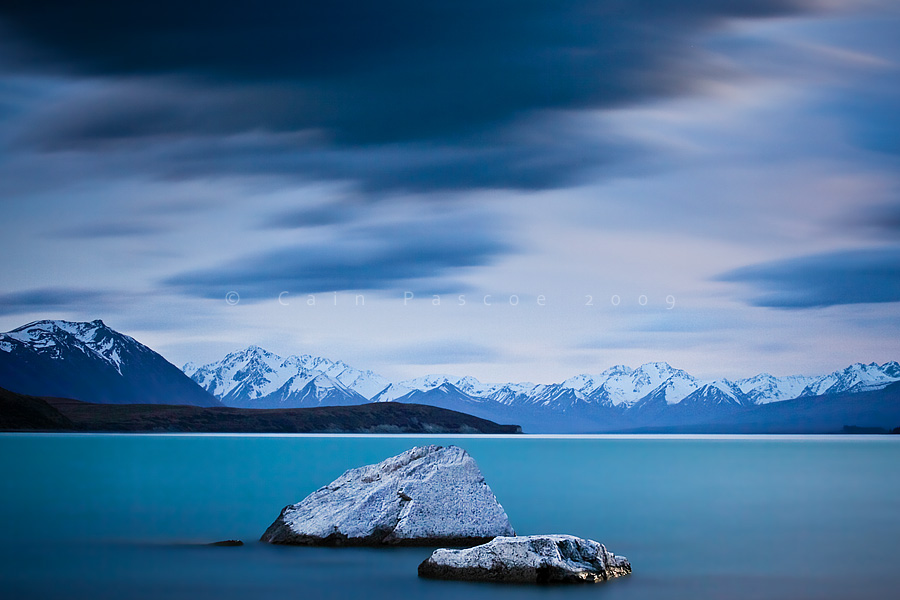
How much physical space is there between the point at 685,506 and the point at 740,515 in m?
4.42

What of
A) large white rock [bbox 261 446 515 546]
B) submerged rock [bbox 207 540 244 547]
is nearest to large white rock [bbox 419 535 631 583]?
large white rock [bbox 261 446 515 546]

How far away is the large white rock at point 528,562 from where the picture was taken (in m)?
20.5

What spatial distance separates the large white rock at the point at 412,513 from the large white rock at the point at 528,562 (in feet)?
14.1

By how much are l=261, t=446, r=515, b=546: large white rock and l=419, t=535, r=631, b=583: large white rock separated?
4296 mm

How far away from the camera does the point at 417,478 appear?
2684cm

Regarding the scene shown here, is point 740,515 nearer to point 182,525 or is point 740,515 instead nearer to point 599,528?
point 599,528

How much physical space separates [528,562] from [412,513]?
20.1 feet

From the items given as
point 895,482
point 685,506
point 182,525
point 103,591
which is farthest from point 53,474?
point 895,482

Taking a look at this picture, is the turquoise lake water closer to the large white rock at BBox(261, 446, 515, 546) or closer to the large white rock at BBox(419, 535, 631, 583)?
the large white rock at BBox(419, 535, 631, 583)

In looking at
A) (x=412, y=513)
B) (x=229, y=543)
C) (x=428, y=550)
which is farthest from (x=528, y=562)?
(x=229, y=543)

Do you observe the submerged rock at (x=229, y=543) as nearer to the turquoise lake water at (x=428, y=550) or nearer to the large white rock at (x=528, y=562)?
the turquoise lake water at (x=428, y=550)

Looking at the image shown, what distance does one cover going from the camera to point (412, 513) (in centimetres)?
2617

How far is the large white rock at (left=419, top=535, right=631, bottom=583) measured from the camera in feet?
67.4

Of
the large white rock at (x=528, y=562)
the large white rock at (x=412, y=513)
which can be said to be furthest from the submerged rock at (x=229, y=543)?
the large white rock at (x=528, y=562)
